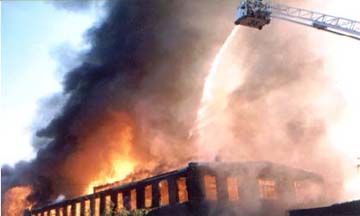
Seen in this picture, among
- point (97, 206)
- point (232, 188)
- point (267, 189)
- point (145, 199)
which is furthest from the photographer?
point (97, 206)

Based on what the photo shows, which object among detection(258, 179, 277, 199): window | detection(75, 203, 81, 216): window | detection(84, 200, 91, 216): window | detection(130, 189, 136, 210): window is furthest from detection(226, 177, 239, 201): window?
detection(75, 203, 81, 216): window

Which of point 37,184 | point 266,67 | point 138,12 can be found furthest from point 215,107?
point 37,184

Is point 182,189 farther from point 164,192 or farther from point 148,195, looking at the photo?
point 148,195

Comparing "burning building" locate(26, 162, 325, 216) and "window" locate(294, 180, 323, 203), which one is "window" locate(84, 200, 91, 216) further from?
"window" locate(294, 180, 323, 203)

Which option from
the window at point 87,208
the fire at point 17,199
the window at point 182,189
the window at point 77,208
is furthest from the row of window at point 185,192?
the fire at point 17,199

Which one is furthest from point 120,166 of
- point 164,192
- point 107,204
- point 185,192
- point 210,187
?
point 210,187

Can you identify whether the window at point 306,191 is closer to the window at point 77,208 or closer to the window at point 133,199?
the window at point 133,199

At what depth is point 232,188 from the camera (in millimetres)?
20109

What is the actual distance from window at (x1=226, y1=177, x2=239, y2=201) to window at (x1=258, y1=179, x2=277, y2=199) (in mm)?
1321

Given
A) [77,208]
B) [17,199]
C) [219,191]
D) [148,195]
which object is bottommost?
[219,191]

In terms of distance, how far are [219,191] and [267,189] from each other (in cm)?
273

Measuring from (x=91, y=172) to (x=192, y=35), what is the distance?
42.0ft

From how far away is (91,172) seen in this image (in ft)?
105

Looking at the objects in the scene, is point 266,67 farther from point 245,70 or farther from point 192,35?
point 192,35
